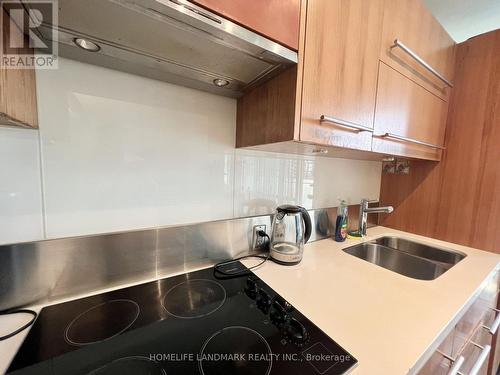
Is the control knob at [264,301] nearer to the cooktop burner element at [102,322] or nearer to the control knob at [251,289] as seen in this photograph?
the control knob at [251,289]

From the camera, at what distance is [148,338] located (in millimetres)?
457

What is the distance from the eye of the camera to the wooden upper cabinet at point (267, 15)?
445 millimetres

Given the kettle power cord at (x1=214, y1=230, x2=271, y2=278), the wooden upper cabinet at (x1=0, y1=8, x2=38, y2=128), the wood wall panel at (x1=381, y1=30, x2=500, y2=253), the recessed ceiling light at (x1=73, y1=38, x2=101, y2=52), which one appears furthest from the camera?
the wood wall panel at (x1=381, y1=30, x2=500, y2=253)

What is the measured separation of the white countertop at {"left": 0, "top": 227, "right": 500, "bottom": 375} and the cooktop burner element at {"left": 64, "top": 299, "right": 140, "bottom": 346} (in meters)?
0.09

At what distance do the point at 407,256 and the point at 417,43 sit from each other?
1.05m

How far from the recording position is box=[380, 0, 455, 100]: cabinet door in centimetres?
77

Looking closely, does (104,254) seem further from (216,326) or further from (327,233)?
(327,233)

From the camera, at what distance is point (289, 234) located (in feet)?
3.09

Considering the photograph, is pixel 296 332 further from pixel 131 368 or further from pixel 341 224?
pixel 341 224

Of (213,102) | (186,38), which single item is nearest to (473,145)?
(213,102)

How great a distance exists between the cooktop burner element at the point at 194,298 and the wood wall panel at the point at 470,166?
4.48ft

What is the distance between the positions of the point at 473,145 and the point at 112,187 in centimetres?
172

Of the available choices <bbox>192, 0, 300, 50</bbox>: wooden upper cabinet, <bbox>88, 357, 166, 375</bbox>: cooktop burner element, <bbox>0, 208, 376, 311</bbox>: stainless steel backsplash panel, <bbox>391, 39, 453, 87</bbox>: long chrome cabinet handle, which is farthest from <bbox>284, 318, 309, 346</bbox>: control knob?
<bbox>391, 39, 453, 87</bbox>: long chrome cabinet handle

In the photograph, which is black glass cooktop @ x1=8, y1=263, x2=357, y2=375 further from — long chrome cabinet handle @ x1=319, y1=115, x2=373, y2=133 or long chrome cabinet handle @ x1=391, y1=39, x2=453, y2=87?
long chrome cabinet handle @ x1=391, y1=39, x2=453, y2=87
